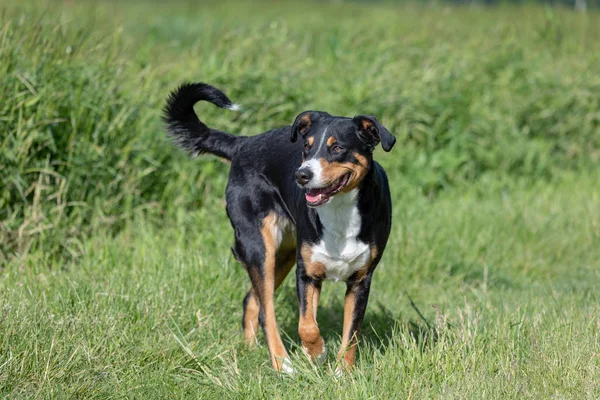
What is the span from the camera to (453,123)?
9055 millimetres

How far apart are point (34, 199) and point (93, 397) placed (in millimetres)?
2611

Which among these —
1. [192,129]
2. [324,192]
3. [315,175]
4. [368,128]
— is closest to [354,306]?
[324,192]

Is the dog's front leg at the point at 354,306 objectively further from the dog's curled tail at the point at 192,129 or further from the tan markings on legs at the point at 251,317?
the dog's curled tail at the point at 192,129

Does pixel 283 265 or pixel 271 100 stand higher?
pixel 271 100

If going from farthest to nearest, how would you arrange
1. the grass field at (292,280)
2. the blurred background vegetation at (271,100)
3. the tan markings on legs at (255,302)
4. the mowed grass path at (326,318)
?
the blurred background vegetation at (271,100), the tan markings on legs at (255,302), the grass field at (292,280), the mowed grass path at (326,318)

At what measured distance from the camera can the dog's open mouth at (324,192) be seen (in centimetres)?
429

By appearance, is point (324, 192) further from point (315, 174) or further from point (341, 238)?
point (341, 238)

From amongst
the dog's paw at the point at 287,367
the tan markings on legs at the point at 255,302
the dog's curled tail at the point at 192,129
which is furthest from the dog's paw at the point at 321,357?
the dog's curled tail at the point at 192,129

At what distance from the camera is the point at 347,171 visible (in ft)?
Answer: 14.4

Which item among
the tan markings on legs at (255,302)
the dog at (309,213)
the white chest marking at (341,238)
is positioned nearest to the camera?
the dog at (309,213)

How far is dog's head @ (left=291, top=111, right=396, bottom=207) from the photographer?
4.28 m

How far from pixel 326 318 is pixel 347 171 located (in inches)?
64.7

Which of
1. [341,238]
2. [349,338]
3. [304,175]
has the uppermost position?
[304,175]

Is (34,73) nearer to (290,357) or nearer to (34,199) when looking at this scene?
(34,199)
